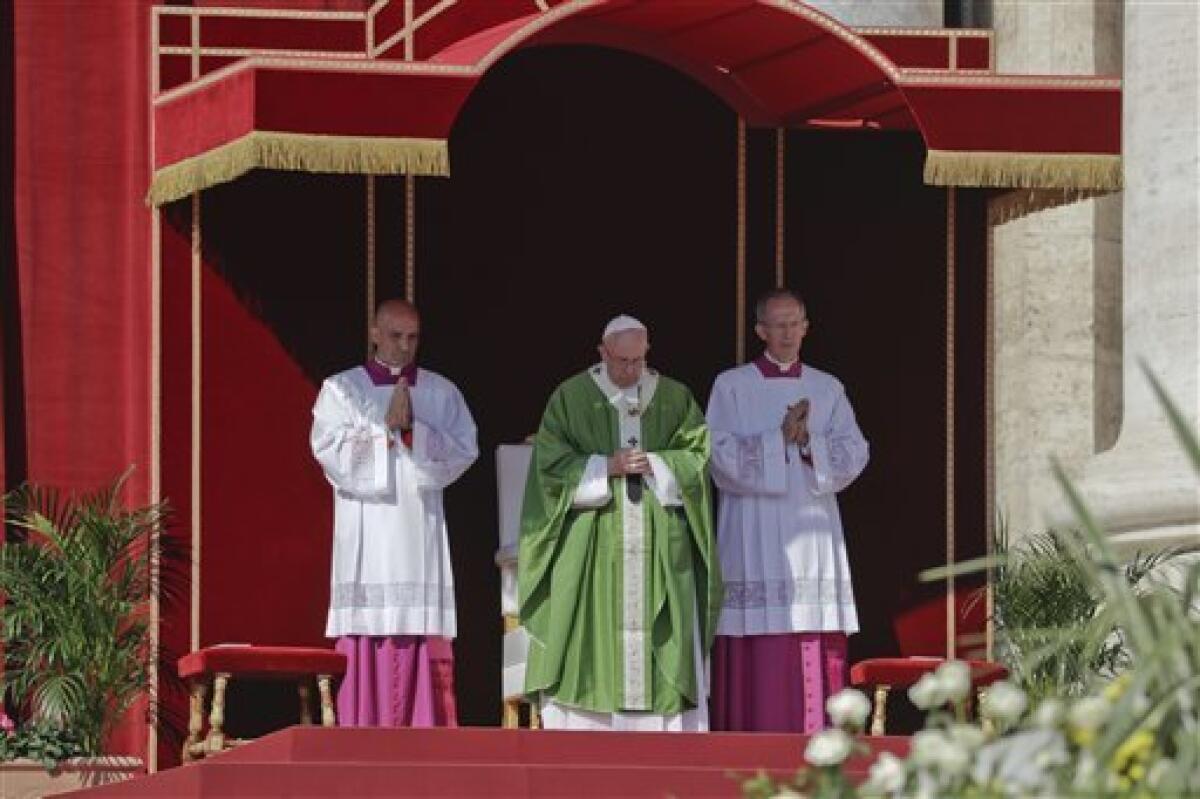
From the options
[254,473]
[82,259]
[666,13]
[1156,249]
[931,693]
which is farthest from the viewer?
[1156,249]

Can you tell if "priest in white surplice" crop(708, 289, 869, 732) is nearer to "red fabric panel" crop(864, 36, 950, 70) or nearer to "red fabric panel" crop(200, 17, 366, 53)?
"red fabric panel" crop(864, 36, 950, 70)

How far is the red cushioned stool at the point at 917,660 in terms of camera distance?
632 inches

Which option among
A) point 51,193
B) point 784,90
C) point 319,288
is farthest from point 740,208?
point 51,193

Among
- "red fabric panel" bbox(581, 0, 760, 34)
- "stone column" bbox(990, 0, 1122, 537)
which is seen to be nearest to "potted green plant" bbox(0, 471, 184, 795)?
"red fabric panel" bbox(581, 0, 760, 34)

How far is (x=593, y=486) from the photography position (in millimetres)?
15742

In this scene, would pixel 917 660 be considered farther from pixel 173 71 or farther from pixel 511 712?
pixel 173 71

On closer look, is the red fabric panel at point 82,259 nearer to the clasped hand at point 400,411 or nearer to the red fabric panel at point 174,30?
the red fabric panel at point 174,30

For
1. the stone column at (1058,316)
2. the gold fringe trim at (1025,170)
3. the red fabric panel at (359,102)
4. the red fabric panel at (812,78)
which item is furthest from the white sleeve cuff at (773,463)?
the stone column at (1058,316)

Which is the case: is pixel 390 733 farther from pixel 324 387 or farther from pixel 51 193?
pixel 51 193

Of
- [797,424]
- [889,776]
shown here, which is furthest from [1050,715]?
[797,424]

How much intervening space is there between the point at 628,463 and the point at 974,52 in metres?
3.01

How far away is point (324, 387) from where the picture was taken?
53.2ft

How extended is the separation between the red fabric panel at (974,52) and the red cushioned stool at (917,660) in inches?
91.2

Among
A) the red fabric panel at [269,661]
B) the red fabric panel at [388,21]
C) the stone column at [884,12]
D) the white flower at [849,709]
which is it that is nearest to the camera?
the white flower at [849,709]
